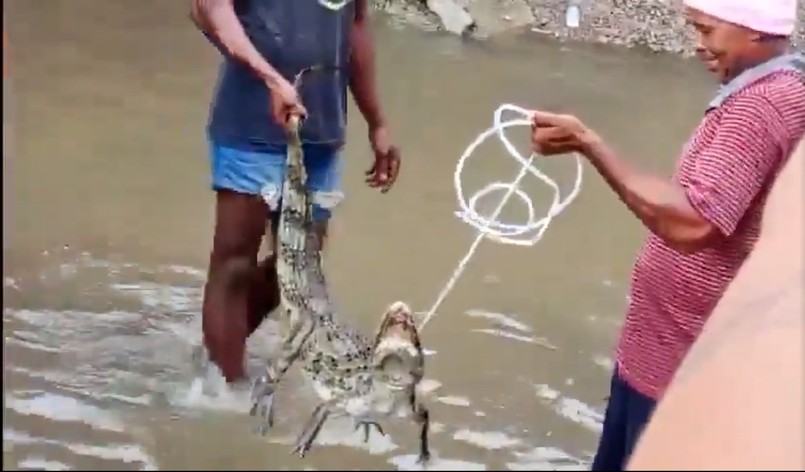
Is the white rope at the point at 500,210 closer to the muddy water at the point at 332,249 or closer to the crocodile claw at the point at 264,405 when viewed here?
the muddy water at the point at 332,249

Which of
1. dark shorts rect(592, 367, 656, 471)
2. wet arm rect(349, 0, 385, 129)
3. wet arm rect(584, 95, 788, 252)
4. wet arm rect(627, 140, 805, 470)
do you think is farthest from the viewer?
wet arm rect(349, 0, 385, 129)

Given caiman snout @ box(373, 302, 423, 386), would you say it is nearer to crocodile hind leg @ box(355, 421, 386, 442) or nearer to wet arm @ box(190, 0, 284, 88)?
crocodile hind leg @ box(355, 421, 386, 442)

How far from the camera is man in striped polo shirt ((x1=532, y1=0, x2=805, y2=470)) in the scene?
1093 mm

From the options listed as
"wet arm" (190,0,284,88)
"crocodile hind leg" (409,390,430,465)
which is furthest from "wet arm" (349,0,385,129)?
"crocodile hind leg" (409,390,430,465)

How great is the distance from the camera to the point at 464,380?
1463 mm

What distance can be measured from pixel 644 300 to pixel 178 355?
61 centimetres

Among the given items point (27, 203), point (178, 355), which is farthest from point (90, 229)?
point (178, 355)

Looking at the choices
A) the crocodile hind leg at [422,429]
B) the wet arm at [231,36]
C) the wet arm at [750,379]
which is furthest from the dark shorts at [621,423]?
the wet arm at [231,36]

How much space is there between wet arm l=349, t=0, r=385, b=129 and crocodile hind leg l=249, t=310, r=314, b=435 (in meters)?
0.28

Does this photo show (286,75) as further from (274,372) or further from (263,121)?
(274,372)

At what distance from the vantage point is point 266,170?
138cm

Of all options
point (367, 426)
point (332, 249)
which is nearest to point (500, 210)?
point (332, 249)

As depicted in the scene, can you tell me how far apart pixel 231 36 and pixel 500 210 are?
0.42 meters

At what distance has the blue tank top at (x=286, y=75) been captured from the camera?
134 cm
